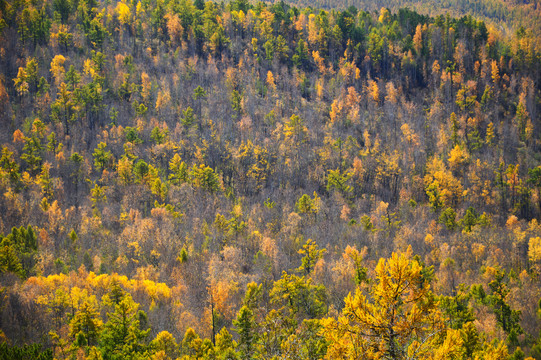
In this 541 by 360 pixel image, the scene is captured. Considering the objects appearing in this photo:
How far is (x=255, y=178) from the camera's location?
9144cm

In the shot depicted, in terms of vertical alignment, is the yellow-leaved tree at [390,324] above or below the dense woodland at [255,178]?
above

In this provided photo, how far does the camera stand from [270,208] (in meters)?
79.2

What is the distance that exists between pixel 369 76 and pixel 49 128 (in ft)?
287

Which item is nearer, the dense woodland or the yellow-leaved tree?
the yellow-leaved tree

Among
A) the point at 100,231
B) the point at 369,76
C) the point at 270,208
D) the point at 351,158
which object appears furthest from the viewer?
the point at 369,76

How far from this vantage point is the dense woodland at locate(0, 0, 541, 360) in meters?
39.4

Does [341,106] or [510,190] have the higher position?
[341,106]

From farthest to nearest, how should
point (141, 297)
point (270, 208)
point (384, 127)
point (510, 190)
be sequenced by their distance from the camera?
point (384, 127)
point (510, 190)
point (270, 208)
point (141, 297)

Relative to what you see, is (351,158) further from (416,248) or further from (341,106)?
(416,248)

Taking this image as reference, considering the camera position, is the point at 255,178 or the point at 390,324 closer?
the point at 390,324

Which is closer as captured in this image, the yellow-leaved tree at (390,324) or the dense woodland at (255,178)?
the yellow-leaved tree at (390,324)

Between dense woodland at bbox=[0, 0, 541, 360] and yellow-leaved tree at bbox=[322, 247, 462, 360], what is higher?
yellow-leaved tree at bbox=[322, 247, 462, 360]

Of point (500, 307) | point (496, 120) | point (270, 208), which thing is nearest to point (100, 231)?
point (270, 208)

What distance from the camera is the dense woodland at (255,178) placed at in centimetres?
3941
